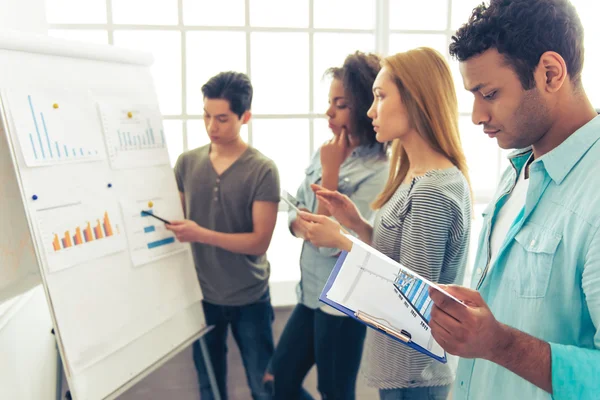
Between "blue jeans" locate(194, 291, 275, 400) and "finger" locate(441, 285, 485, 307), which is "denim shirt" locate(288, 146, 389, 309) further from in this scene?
"finger" locate(441, 285, 485, 307)

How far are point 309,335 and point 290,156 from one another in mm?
1026

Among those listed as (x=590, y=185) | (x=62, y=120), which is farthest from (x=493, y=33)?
(x=62, y=120)

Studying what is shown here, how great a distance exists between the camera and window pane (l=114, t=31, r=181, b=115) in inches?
92.5

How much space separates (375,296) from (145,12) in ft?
6.33

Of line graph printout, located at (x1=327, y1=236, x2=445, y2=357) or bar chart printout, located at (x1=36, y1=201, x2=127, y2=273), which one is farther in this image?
bar chart printout, located at (x1=36, y1=201, x2=127, y2=273)

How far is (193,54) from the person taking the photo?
7.82 feet

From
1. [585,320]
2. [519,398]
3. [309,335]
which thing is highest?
[585,320]

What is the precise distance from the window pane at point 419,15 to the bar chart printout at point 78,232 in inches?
66.2

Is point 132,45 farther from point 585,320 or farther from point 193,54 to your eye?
point 585,320

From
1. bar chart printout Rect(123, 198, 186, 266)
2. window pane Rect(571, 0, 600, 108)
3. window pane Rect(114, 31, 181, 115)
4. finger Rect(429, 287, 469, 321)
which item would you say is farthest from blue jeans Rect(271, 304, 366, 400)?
window pane Rect(571, 0, 600, 108)

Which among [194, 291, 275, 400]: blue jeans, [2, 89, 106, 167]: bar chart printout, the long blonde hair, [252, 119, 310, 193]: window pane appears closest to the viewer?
[2, 89, 106, 167]: bar chart printout

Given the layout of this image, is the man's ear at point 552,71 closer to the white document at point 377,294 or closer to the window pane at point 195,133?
the white document at point 377,294

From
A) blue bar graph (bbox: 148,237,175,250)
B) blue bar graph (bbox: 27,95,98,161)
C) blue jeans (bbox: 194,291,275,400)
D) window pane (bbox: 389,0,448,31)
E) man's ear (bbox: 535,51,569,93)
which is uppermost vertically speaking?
window pane (bbox: 389,0,448,31)

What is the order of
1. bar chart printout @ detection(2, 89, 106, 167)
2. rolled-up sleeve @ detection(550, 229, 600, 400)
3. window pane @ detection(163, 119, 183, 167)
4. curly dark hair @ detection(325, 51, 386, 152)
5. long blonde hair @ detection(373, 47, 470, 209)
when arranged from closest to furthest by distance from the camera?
1. rolled-up sleeve @ detection(550, 229, 600, 400)
2. bar chart printout @ detection(2, 89, 106, 167)
3. long blonde hair @ detection(373, 47, 470, 209)
4. curly dark hair @ detection(325, 51, 386, 152)
5. window pane @ detection(163, 119, 183, 167)
